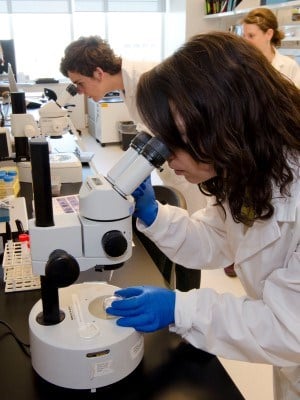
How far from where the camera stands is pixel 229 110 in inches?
28.0

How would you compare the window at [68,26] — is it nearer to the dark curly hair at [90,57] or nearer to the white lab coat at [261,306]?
the dark curly hair at [90,57]

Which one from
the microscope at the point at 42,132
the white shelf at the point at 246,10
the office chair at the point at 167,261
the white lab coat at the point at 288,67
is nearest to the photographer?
the office chair at the point at 167,261

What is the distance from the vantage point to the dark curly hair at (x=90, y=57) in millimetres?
2084

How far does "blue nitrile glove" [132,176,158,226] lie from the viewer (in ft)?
3.52

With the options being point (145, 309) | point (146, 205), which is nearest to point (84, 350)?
point (145, 309)

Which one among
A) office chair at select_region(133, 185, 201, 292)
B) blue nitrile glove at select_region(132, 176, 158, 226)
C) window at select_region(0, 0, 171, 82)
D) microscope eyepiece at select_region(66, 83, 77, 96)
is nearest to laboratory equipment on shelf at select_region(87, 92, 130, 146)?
window at select_region(0, 0, 171, 82)

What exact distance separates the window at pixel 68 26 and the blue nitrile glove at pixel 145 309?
5759 millimetres

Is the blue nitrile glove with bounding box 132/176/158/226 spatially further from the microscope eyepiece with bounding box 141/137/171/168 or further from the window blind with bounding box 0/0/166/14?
the window blind with bounding box 0/0/166/14

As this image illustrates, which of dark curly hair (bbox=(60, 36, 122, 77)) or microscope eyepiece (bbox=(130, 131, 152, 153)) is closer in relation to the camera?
microscope eyepiece (bbox=(130, 131, 152, 153))

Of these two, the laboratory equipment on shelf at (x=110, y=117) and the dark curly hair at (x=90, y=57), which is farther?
the laboratory equipment on shelf at (x=110, y=117)

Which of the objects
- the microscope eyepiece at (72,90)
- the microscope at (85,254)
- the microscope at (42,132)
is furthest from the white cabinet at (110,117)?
the microscope at (85,254)

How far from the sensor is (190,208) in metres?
2.08

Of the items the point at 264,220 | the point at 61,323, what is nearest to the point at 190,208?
the point at 264,220

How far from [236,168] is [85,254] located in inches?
12.3
